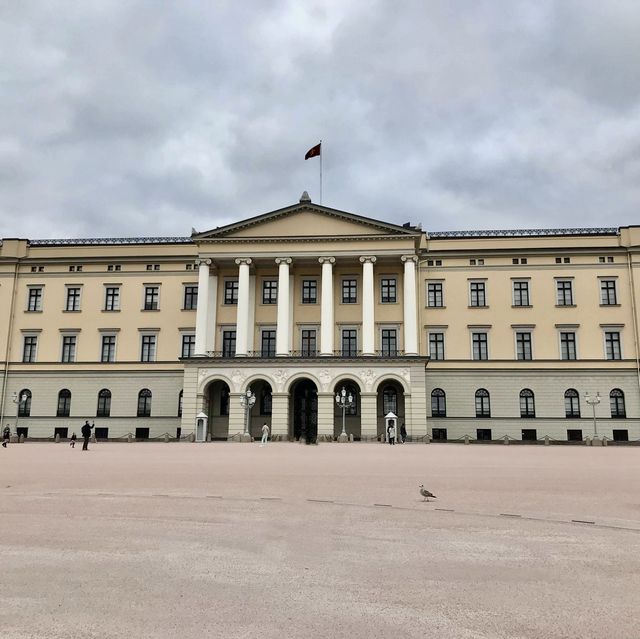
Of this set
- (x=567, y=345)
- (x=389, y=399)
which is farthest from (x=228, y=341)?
(x=567, y=345)

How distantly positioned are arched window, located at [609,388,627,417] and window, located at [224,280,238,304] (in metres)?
30.5

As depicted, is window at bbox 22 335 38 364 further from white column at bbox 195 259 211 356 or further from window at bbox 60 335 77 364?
white column at bbox 195 259 211 356

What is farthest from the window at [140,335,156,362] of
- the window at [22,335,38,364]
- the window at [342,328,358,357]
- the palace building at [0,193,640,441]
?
the window at [342,328,358,357]

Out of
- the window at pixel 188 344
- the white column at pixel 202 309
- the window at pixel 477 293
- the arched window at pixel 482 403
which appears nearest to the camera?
the white column at pixel 202 309

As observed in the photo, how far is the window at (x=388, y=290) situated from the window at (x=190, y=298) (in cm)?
1559

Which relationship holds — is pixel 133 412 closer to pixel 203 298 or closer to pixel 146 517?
pixel 203 298

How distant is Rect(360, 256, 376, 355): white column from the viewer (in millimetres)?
48406

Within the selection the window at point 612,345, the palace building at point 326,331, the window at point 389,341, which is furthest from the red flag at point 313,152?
the window at point 612,345

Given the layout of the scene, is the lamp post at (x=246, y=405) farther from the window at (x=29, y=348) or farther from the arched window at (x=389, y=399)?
the window at (x=29, y=348)

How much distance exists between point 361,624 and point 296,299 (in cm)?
4700

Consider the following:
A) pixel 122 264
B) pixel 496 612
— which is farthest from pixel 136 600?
pixel 122 264

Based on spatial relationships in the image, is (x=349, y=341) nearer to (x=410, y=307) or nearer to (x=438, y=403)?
(x=410, y=307)

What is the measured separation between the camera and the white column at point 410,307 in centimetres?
4753

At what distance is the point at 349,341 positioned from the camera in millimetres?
51562
